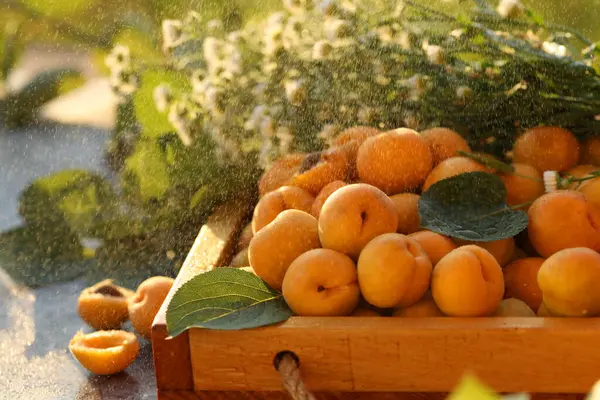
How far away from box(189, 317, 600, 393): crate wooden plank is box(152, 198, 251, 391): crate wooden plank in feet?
0.05

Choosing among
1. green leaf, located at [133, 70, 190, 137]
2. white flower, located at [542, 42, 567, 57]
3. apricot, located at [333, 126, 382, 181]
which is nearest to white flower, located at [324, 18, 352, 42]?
apricot, located at [333, 126, 382, 181]

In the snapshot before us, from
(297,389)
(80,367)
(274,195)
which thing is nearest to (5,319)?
(80,367)

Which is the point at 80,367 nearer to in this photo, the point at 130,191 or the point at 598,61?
the point at 130,191

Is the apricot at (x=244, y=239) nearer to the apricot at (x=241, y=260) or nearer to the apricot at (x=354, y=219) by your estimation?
the apricot at (x=241, y=260)

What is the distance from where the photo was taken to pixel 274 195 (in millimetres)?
977

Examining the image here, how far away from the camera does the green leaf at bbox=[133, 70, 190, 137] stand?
146 cm

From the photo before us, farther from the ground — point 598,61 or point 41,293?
point 598,61

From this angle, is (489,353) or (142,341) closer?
(489,353)

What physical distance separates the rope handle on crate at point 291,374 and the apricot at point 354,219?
116mm

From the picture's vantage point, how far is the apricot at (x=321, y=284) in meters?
0.79

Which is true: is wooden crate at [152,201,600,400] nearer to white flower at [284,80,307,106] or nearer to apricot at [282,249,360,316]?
apricot at [282,249,360,316]

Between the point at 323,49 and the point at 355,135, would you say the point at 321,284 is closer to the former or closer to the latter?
the point at 355,135

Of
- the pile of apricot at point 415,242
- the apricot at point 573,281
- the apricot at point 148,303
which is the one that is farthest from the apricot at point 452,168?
the apricot at point 148,303

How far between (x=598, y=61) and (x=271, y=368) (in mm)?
613
